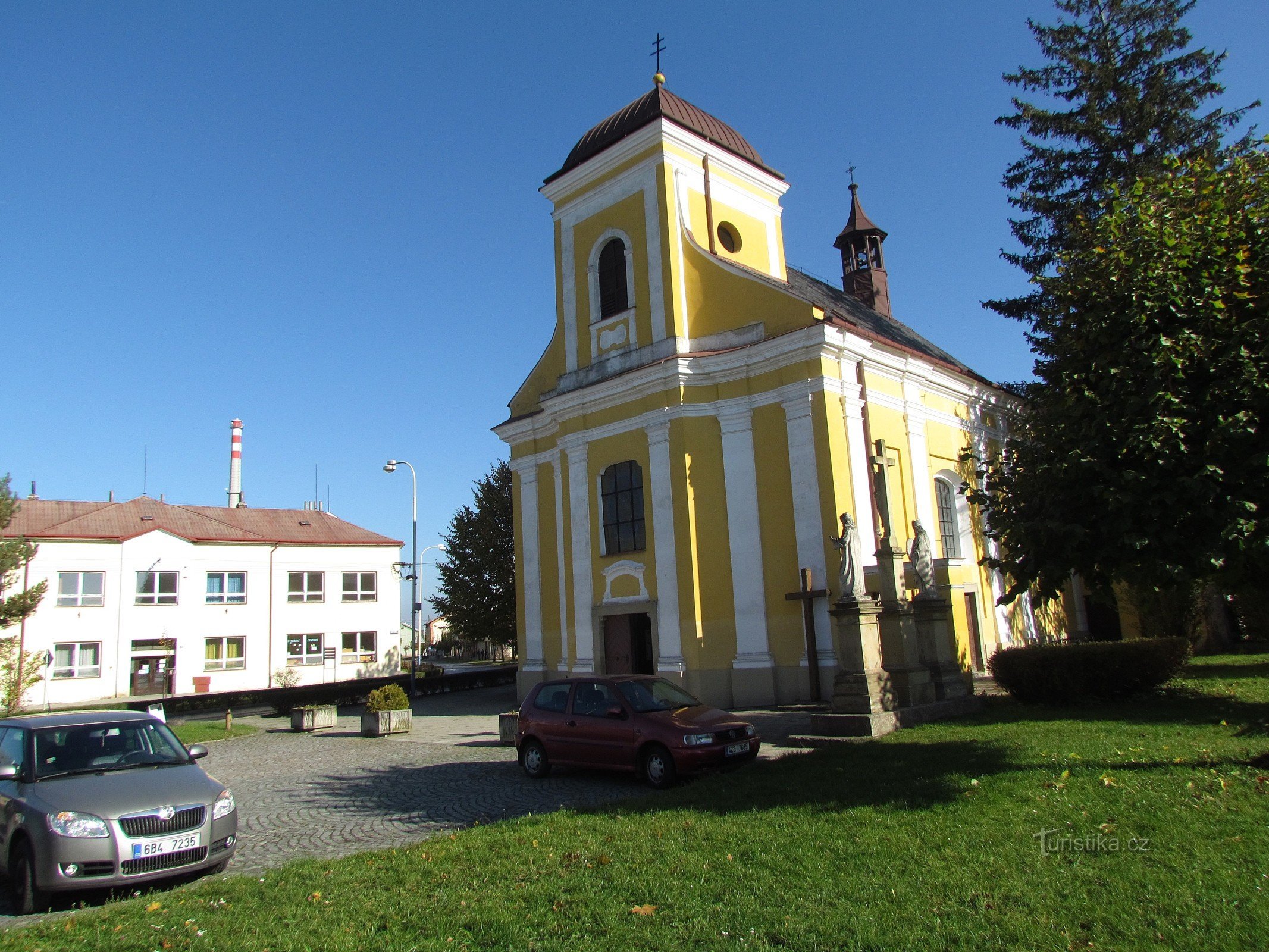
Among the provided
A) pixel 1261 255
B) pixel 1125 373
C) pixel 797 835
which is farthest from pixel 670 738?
pixel 1261 255

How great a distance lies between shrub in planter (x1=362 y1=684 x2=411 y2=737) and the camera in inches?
738

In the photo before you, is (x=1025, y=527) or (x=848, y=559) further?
(x=848, y=559)

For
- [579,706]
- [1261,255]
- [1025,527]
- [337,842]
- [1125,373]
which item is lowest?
[337,842]

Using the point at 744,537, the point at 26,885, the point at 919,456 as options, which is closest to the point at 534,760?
the point at 26,885

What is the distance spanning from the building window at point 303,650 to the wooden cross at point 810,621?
103 ft

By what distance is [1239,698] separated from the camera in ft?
43.6

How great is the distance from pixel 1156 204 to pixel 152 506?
44981 millimetres

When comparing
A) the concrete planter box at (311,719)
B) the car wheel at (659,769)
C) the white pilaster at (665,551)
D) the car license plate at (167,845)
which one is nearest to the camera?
the car license plate at (167,845)

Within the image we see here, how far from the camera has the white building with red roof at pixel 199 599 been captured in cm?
3659

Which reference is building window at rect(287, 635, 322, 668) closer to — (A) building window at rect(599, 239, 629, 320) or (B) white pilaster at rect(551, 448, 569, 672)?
(B) white pilaster at rect(551, 448, 569, 672)

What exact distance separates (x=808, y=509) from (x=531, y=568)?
28.9 ft

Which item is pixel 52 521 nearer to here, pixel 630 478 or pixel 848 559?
pixel 630 478

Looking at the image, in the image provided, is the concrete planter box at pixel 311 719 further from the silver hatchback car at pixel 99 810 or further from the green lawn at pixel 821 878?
the green lawn at pixel 821 878

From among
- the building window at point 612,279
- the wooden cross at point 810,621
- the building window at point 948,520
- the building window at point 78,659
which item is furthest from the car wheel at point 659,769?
the building window at point 78,659
